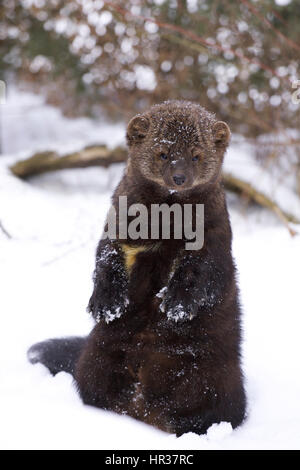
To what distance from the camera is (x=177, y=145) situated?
3.62 metres

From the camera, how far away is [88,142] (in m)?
8.16

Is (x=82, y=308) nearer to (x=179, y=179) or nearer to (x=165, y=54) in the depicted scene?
(x=179, y=179)

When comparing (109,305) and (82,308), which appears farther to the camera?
(82,308)

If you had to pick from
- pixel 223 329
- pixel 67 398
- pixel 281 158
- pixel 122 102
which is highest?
pixel 122 102

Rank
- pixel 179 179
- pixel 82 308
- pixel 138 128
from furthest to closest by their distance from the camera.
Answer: pixel 82 308 → pixel 138 128 → pixel 179 179

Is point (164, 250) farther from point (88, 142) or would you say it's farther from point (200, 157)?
point (88, 142)

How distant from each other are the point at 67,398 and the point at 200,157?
1.72m

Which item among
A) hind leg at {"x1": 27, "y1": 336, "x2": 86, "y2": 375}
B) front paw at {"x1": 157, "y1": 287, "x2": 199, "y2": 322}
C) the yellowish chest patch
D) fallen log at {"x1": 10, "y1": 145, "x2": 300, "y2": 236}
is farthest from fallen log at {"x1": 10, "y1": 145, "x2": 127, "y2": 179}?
front paw at {"x1": 157, "y1": 287, "x2": 199, "y2": 322}

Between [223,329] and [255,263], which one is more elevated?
[255,263]

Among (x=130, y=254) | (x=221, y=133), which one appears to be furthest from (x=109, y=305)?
(x=221, y=133)

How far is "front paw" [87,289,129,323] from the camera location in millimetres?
3672

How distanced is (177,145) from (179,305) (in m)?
0.97
